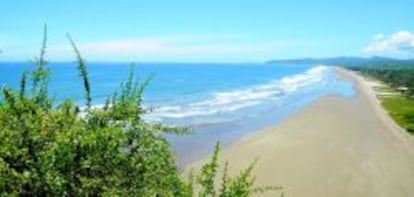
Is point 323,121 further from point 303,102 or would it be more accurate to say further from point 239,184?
point 239,184

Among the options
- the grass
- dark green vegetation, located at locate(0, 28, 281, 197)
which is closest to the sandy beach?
the grass

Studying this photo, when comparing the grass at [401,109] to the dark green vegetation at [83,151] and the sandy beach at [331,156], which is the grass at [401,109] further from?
the dark green vegetation at [83,151]

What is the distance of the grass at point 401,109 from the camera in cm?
6253

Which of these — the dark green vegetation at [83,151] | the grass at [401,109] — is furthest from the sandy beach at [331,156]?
the dark green vegetation at [83,151]

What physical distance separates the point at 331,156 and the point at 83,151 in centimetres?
3788

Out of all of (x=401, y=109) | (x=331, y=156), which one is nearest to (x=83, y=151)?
(x=331, y=156)

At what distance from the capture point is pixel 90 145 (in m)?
6.94

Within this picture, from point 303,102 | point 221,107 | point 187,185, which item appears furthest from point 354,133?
point 187,185

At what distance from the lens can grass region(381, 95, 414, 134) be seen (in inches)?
2462

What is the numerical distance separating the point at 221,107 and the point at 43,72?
238 feet

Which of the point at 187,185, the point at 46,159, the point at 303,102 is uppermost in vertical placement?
the point at 46,159

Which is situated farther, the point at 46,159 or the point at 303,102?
the point at 303,102

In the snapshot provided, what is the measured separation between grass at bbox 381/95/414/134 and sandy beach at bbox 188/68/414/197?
1.23m

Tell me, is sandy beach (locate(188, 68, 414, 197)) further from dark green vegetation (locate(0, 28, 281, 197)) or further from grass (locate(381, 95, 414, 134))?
dark green vegetation (locate(0, 28, 281, 197))
